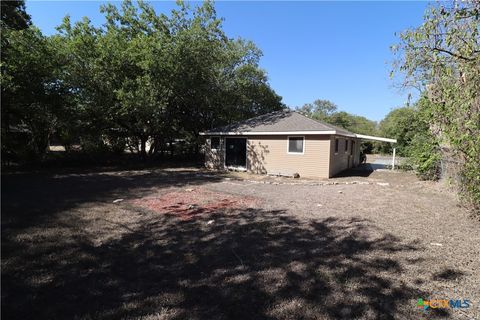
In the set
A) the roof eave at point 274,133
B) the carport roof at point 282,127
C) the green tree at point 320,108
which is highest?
the green tree at point 320,108

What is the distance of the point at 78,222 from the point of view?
511 cm

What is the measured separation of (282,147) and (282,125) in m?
1.34

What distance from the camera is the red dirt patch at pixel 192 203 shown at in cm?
611

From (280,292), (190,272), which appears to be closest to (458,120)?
(280,292)

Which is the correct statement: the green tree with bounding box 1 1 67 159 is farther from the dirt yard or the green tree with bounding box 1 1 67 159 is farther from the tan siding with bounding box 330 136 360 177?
the tan siding with bounding box 330 136 360 177

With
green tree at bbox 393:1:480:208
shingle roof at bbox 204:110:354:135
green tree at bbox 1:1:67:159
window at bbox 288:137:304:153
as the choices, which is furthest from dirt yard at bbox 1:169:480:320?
green tree at bbox 1:1:67:159

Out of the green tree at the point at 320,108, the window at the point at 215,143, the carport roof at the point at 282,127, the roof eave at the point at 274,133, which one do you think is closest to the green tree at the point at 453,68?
the roof eave at the point at 274,133

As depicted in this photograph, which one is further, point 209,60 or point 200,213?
point 209,60

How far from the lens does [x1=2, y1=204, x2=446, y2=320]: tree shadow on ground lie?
2.54 meters

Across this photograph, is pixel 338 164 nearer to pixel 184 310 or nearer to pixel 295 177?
pixel 295 177

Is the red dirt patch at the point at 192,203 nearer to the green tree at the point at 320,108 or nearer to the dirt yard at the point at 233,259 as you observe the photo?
the dirt yard at the point at 233,259

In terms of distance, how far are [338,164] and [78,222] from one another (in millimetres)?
12502

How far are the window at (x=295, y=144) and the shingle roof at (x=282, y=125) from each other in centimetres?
52

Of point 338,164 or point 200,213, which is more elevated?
point 338,164
